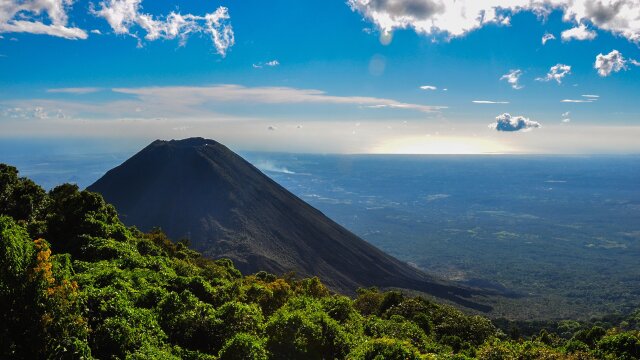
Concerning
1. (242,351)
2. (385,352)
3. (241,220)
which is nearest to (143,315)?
(242,351)

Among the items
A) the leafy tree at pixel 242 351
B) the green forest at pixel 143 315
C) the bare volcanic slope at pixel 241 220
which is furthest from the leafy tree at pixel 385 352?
the bare volcanic slope at pixel 241 220

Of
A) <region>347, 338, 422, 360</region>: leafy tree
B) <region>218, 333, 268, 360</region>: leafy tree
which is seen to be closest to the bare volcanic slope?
<region>218, 333, 268, 360</region>: leafy tree

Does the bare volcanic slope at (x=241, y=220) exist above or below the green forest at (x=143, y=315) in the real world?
below

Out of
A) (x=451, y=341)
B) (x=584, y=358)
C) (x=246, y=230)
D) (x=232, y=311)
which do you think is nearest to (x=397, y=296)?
(x=451, y=341)

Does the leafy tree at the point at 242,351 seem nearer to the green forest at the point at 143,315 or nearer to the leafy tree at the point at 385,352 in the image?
the green forest at the point at 143,315

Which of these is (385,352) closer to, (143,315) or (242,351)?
(242,351)

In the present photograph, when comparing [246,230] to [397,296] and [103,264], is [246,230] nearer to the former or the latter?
[397,296]
